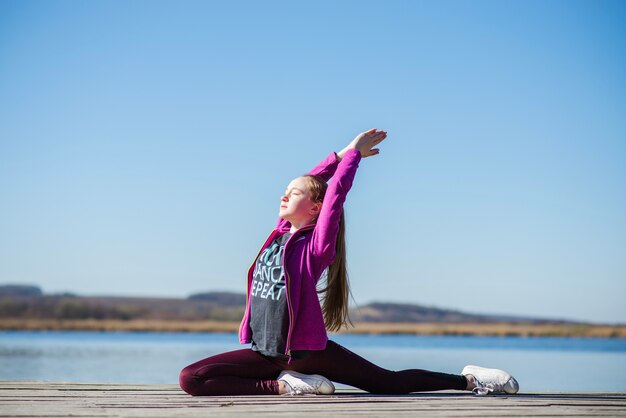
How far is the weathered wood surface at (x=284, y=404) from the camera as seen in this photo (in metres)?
3.39

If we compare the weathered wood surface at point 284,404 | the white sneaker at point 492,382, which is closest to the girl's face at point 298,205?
the weathered wood surface at point 284,404

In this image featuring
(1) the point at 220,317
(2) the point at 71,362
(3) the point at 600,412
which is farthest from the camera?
(1) the point at 220,317

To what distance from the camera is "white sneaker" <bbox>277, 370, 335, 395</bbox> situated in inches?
166

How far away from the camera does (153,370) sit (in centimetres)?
1653

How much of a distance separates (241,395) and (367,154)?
1.64 m

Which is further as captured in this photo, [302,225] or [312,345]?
[302,225]

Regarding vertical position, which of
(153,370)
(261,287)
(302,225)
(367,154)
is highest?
(367,154)

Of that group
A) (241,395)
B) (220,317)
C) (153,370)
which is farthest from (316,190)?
(220,317)

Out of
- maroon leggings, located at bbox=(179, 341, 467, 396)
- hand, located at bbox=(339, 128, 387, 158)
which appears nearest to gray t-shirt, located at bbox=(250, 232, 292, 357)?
maroon leggings, located at bbox=(179, 341, 467, 396)

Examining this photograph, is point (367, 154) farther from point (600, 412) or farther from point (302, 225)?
point (600, 412)

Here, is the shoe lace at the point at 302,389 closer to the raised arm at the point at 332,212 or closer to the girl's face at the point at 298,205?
the raised arm at the point at 332,212

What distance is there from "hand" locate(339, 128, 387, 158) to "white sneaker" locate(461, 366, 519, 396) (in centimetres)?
146

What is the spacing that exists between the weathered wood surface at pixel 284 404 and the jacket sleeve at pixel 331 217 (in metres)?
0.79

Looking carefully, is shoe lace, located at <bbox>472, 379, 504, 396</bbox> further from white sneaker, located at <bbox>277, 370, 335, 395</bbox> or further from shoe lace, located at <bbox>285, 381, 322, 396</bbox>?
shoe lace, located at <bbox>285, 381, 322, 396</bbox>
